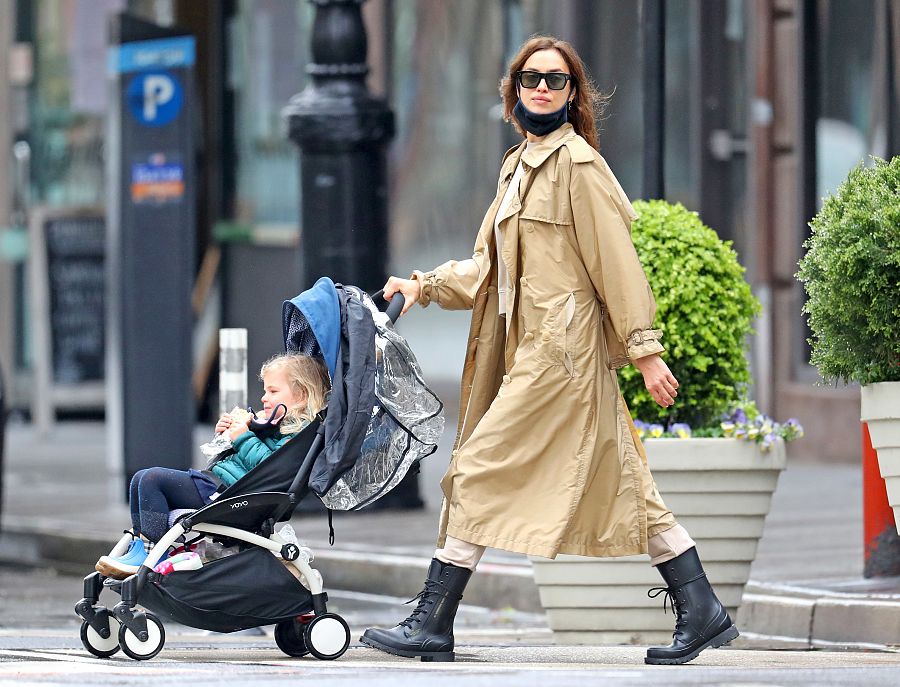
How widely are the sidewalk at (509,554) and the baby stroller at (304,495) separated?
1.97m

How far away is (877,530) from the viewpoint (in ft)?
24.9

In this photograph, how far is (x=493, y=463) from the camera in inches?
224

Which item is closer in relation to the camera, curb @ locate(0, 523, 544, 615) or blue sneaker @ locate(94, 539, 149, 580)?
blue sneaker @ locate(94, 539, 149, 580)

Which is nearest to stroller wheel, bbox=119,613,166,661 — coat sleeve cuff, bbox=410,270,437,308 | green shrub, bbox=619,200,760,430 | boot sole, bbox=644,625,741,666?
coat sleeve cuff, bbox=410,270,437,308

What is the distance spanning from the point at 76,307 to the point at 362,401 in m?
13.1

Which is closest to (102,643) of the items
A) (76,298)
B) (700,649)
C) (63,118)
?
(700,649)

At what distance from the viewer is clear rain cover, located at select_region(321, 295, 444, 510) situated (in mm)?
5711

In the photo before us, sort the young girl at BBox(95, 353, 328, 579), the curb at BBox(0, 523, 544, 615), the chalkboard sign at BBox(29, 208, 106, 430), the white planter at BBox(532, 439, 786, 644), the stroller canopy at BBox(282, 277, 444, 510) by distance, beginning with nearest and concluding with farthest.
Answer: the stroller canopy at BBox(282, 277, 444, 510)
the young girl at BBox(95, 353, 328, 579)
the white planter at BBox(532, 439, 786, 644)
the curb at BBox(0, 523, 544, 615)
the chalkboard sign at BBox(29, 208, 106, 430)

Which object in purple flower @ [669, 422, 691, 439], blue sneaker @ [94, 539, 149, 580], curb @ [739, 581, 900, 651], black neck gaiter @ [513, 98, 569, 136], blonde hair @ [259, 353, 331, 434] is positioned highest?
black neck gaiter @ [513, 98, 569, 136]

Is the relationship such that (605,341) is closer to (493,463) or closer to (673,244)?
(493,463)

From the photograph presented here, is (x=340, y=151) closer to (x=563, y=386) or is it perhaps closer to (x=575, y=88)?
(x=575, y=88)

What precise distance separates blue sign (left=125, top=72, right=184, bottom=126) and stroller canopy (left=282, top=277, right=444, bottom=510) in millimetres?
5388

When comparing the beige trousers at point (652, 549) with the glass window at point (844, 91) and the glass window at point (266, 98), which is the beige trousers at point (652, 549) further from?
the glass window at point (266, 98)

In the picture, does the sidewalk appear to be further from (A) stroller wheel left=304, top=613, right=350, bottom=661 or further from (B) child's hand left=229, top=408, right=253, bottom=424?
(B) child's hand left=229, top=408, right=253, bottom=424
